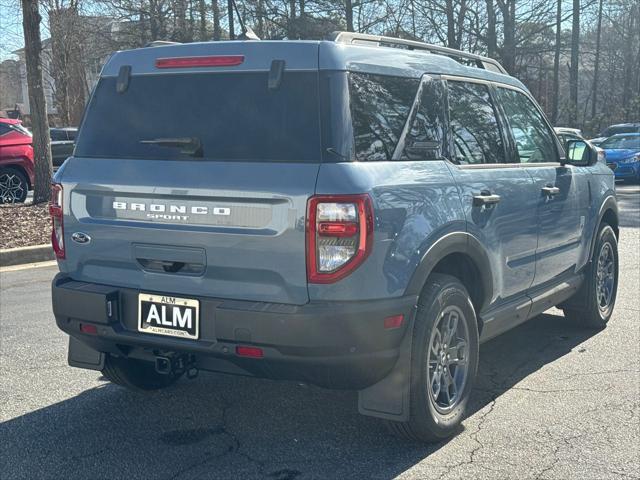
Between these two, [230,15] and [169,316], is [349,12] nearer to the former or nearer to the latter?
[230,15]

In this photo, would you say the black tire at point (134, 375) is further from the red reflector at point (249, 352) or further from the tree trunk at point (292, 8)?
the tree trunk at point (292, 8)

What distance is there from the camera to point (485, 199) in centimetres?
400

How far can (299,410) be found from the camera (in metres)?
4.21

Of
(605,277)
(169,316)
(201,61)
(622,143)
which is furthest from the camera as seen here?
(622,143)

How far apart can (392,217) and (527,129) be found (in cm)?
212

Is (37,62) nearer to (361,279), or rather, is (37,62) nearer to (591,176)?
(591,176)

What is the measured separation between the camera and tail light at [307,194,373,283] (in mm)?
3145

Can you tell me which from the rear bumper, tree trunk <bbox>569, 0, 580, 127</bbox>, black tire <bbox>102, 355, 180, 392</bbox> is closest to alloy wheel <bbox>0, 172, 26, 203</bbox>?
black tire <bbox>102, 355, 180, 392</bbox>

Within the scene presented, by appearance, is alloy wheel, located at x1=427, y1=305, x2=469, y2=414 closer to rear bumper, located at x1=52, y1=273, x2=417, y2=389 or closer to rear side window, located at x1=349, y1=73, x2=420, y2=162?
rear bumper, located at x1=52, y1=273, x2=417, y2=389

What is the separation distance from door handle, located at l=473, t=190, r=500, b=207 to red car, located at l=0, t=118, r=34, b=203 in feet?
37.2

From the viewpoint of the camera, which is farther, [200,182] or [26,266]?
[26,266]

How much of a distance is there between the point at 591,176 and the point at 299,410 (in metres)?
2.93

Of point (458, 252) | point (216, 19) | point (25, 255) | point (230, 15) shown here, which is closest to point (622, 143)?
point (230, 15)

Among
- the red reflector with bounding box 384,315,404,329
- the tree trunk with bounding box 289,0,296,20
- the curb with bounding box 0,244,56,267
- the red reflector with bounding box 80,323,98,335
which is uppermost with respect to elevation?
the tree trunk with bounding box 289,0,296,20
